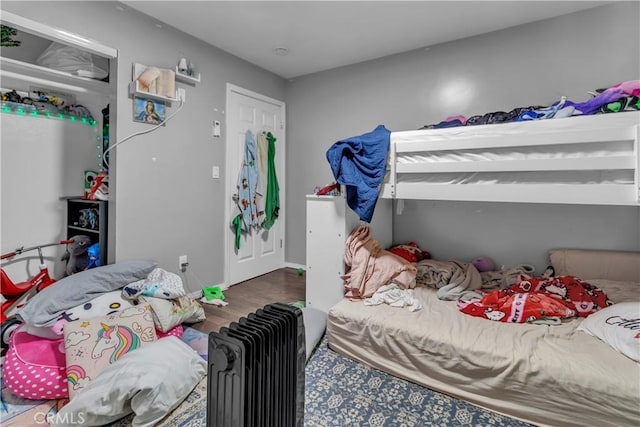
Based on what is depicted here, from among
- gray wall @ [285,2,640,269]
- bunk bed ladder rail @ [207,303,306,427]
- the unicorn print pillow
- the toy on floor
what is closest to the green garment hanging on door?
gray wall @ [285,2,640,269]

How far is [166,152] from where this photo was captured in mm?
2609

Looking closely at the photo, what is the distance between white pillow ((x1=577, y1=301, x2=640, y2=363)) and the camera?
4.55 feet

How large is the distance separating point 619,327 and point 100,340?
105 inches

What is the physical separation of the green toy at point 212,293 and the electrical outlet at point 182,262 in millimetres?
281

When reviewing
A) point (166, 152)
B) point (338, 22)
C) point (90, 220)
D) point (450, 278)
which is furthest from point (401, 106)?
point (90, 220)

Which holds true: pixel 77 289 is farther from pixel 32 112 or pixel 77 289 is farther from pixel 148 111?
pixel 32 112

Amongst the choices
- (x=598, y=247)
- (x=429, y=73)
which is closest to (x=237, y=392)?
(x=598, y=247)

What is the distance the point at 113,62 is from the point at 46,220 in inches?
57.0

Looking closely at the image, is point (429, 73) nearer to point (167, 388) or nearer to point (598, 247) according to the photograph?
point (598, 247)

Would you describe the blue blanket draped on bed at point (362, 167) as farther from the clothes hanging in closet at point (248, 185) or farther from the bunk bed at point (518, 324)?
the clothes hanging in closet at point (248, 185)

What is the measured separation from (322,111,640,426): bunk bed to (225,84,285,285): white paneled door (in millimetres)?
1648

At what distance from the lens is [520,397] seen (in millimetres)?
1421

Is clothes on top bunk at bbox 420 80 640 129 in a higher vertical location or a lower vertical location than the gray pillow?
higher

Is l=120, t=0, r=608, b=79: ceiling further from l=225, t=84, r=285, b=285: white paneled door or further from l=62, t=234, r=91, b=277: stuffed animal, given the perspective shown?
l=62, t=234, r=91, b=277: stuffed animal
